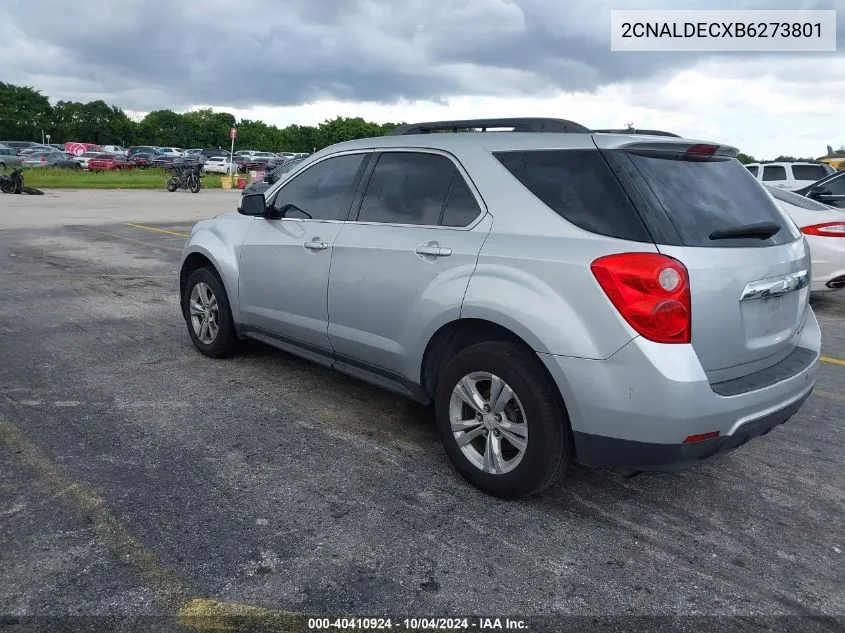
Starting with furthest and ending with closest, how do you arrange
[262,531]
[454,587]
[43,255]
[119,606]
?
[43,255], [262,531], [454,587], [119,606]

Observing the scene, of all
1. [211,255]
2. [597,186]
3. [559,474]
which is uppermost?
[597,186]

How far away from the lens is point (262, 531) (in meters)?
3.12

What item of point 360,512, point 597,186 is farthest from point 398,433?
point 597,186

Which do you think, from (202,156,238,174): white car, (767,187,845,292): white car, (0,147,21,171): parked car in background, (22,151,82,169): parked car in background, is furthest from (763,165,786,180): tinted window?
(22,151,82,169): parked car in background

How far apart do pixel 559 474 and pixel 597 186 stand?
1.29 m

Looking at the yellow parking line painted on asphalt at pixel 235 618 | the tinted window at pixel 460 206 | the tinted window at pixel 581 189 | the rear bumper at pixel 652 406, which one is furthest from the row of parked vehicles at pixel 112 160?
the yellow parking line painted on asphalt at pixel 235 618

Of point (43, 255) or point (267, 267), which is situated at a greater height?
point (267, 267)

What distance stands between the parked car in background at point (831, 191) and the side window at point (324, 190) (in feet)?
29.9

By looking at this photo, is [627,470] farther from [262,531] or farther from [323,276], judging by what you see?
[323,276]

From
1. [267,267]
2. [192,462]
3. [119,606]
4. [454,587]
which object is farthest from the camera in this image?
[267,267]

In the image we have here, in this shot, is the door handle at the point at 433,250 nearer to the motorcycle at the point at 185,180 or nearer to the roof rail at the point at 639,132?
the roof rail at the point at 639,132

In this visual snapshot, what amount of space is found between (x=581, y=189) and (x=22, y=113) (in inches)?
4462

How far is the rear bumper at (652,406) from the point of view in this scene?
2.91 metres

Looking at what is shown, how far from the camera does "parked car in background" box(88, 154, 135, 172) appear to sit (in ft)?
144
